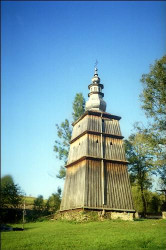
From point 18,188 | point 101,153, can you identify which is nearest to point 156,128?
point 101,153

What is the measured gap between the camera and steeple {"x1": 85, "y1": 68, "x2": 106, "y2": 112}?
2886 centimetres

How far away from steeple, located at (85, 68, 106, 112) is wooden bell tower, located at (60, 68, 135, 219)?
29.9 inches

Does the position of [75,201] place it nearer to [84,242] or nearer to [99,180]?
[99,180]

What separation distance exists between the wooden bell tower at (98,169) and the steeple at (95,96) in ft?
2.49

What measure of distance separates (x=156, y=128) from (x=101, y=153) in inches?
257

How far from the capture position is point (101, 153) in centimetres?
2356

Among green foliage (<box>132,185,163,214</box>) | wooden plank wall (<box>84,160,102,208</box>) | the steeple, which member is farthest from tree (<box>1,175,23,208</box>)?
green foliage (<box>132,185,163,214</box>)

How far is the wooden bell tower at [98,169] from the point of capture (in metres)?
21.1

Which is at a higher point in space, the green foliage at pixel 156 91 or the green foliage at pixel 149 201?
the green foliage at pixel 156 91

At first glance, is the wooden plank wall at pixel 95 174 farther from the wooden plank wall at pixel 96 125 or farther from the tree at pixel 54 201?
the tree at pixel 54 201

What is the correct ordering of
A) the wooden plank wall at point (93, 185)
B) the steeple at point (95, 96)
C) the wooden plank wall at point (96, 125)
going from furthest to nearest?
the steeple at point (95, 96) < the wooden plank wall at point (96, 125) < the wooden plank wall at point (93, 185)

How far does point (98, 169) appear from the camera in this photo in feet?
74.4

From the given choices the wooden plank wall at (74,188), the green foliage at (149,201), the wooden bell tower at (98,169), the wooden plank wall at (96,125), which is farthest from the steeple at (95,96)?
the green foliage at (149,201)

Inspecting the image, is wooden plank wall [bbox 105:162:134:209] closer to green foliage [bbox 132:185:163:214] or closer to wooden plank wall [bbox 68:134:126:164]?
wooden plank wall [bbox 68:134:126:164]
